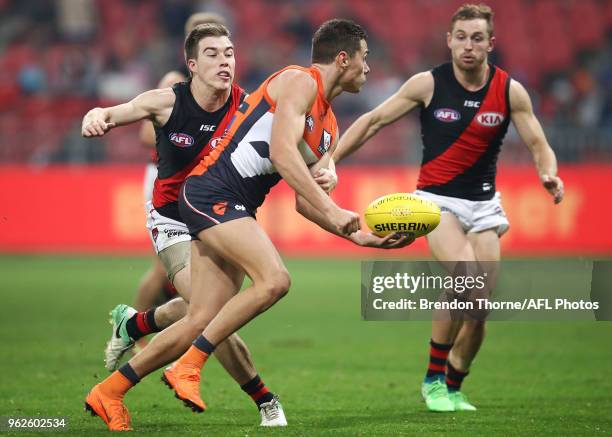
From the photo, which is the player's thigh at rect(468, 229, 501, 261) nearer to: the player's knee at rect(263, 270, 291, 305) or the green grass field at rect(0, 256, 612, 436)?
the green grass field at rect(0, 256, 612, 436)

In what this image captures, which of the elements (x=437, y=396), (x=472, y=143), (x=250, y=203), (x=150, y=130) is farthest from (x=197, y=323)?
(x=472, y=143)

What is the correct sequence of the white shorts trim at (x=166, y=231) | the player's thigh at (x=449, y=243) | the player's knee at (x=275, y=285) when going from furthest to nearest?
the player's thigh at (x=449, y=243) → the white shorts trim at (x=166, y=231) → the player's knee at (x=275, y=285)

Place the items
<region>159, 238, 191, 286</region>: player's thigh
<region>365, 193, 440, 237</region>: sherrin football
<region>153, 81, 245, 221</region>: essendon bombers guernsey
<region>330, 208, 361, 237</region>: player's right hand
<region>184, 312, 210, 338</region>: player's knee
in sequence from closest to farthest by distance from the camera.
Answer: <region>330, 208, 361, 237</region>: player's right hand < <region>184, 312, 210, 338</region>: player's knee < <region>365, 193, 440, 237</region>: sherrin football < <region>153, 81, 245, 221</region>: essendon bombers guernsey < <region>159, 238, 191, 286</region>: player's thigh

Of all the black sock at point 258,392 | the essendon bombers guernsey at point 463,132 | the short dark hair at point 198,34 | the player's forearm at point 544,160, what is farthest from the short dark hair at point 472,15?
the black sock at point 258,392

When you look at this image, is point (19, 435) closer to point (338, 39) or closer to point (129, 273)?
point (338, 39)

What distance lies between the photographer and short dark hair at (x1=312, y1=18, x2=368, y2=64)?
6715mm

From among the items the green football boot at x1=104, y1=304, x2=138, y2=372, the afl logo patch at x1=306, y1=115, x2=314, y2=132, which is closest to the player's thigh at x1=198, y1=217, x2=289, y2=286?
the afl logo patch at x1=306, y1=115, x2=314, y2=132

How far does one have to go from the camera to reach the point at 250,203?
6.70 metres

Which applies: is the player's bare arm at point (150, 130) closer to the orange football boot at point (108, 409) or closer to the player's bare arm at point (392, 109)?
the player's bare arm at point (392, 109)

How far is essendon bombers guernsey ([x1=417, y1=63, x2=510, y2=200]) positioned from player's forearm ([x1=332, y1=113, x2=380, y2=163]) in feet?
1.42

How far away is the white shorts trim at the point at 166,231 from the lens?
292 inches

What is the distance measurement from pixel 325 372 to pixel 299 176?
380cm

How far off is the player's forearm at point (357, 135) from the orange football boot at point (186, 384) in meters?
2.67

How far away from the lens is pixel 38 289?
52.5 feet
